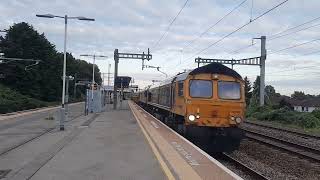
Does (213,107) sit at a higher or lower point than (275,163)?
higher

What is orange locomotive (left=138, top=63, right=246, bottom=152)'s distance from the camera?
19.1 metres

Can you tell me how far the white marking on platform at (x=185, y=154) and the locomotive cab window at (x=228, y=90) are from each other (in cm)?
325

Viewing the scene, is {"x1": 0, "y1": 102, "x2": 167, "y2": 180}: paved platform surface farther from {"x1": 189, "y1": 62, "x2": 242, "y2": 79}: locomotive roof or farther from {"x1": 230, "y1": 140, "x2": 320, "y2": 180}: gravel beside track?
{"x1": 230, "y1": 140, "x2": 320, "y2": 180}: gravel beside track

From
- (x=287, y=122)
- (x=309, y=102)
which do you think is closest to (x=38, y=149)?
(x=287, y=122)

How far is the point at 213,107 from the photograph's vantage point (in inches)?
766

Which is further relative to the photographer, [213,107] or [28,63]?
[28,63]

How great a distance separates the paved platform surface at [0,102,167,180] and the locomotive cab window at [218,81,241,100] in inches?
137

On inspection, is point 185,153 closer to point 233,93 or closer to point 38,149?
point 38,149

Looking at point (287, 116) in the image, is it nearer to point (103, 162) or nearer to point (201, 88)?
point (201, 88)

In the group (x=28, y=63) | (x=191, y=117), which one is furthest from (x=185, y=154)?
(x=28, y=63)

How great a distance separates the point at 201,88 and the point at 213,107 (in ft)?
3.15

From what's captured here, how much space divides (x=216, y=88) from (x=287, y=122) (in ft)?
77.0

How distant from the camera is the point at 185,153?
14.7 meters

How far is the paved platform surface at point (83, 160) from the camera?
11133 mm
